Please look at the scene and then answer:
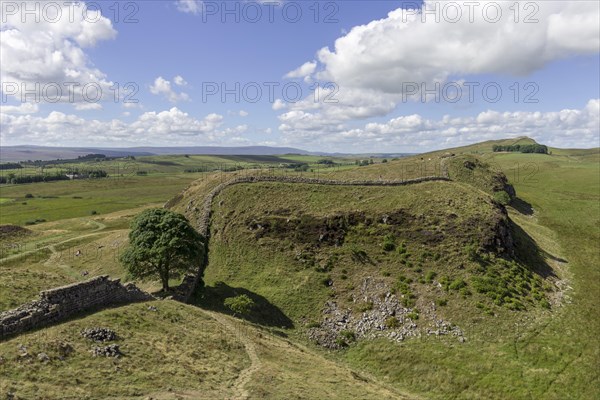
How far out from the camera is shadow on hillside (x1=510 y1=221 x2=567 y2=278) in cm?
7075

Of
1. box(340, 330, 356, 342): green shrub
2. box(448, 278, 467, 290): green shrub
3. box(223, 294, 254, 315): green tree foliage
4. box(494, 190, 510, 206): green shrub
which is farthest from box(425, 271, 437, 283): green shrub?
box(494, 190, 510, 206): green shrub

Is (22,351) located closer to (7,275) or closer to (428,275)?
(7,275)

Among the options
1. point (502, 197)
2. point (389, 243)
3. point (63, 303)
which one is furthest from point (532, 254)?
point (63, 303)

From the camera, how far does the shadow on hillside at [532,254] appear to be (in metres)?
70.8

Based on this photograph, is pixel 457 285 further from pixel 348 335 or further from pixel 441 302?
pixel 348 335

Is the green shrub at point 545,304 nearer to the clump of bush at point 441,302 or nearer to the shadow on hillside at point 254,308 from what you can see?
the clump of bush at point 441,302

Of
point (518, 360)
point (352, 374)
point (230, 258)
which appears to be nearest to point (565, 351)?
point (518, 360)

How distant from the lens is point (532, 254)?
75438 mm

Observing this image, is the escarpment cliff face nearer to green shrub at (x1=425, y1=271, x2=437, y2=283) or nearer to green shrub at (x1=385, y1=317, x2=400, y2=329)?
green shrub at (x1=425, y1=271, x2=437, y2=283)

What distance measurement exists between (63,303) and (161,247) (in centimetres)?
1915

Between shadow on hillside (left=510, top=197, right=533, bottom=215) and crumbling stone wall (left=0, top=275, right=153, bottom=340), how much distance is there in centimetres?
11287

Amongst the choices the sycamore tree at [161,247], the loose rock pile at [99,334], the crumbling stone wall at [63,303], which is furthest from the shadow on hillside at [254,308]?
the loose rock pile at [99,334]

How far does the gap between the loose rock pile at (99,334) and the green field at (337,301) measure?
3.49ft

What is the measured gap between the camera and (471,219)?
7281 cm
